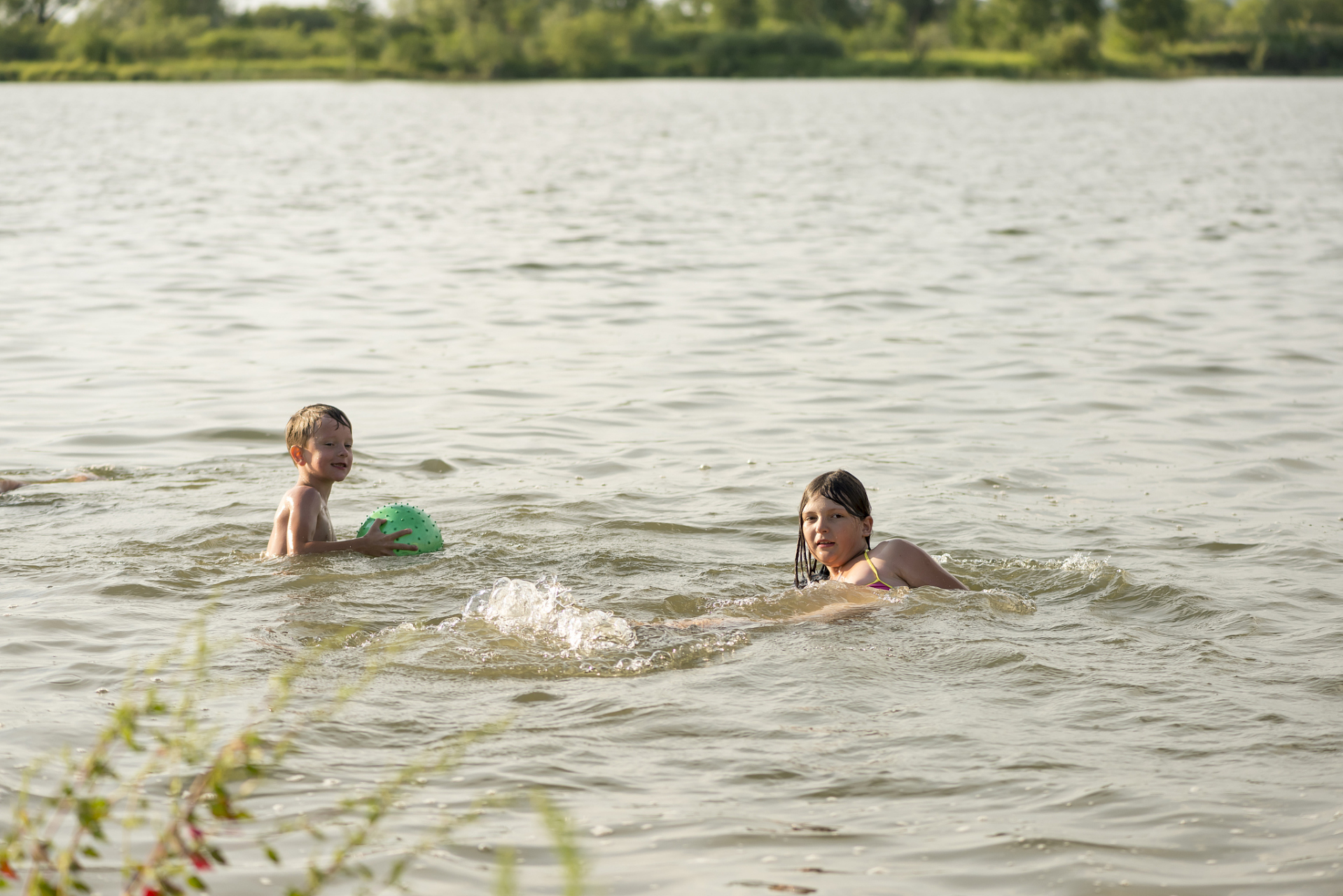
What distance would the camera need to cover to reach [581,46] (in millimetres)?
96375

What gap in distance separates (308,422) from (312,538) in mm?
647

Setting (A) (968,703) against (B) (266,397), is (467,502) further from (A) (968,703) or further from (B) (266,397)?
(A) (968,703)

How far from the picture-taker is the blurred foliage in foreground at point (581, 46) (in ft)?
303

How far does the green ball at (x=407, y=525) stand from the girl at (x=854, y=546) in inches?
85.9

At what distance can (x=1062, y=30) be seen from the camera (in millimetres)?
96062

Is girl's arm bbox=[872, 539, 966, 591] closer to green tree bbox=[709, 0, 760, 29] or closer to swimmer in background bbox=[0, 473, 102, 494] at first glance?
swimmer in background bbox=[0, 473, 102, 494]

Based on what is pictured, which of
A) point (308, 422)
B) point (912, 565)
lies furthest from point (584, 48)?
point (912, 565)

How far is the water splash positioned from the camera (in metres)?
6.29

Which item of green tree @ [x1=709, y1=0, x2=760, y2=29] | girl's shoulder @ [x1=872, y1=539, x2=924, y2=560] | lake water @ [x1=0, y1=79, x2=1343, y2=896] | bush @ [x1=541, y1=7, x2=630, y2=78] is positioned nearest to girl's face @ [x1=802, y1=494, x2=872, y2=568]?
girl's shoulder @ [x1=872, y1=539, x2=924, y2=560]

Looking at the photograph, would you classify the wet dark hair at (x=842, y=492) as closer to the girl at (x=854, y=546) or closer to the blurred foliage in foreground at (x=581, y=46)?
the girl at (x=854, y=546)

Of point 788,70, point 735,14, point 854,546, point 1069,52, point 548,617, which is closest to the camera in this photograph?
point 548,617

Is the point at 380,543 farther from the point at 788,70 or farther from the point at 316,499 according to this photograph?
the point at 788,70

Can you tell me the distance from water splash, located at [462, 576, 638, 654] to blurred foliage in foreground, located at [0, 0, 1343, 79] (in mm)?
89886

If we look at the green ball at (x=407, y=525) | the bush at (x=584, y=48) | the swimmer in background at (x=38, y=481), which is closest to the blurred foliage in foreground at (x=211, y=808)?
the green ball at (x=407, y=525)
